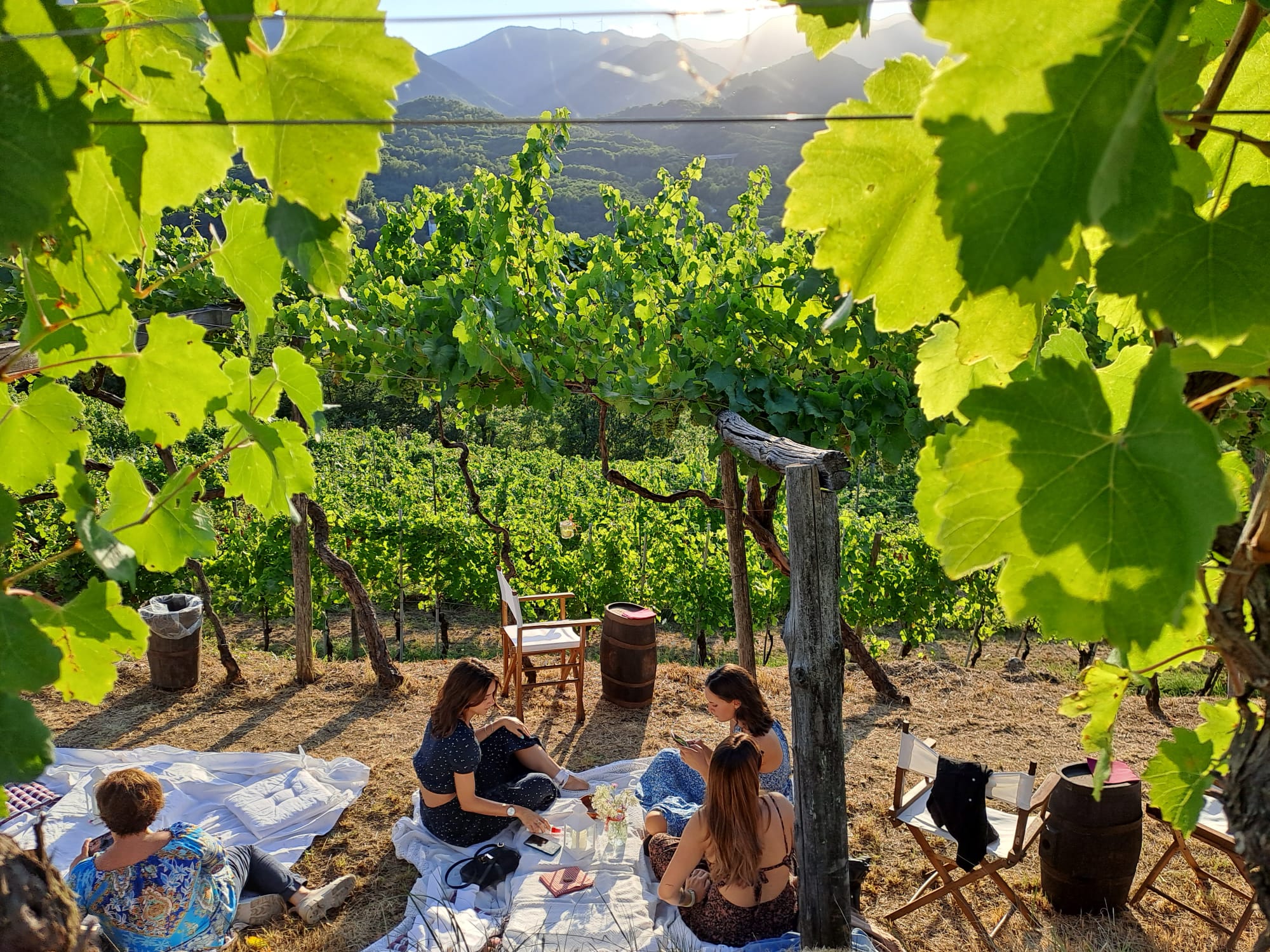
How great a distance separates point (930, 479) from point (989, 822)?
3934 mm

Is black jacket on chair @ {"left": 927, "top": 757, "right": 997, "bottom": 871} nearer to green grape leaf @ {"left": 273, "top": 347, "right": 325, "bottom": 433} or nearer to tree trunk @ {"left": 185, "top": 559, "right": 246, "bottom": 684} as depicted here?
green grape leaf @ {"left": 273, "top": 347, "right": 325, "bottom": 433}

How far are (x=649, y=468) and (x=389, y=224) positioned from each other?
7.35 m

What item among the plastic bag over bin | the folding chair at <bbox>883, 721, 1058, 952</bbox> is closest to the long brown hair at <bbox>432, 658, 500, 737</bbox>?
the folding chair at <bbox>883, 721, 1058, 952</bbox>

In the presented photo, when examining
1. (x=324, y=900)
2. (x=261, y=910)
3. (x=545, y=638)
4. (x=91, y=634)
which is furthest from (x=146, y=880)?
(x=545, y=638)

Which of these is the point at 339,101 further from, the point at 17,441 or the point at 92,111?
the point at 17,441

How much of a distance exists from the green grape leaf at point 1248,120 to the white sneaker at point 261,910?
415 centimetres

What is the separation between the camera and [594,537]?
10250mm

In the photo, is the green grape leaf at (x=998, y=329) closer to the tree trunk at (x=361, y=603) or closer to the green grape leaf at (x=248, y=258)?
the green grape leaf at (x=248, y=258)

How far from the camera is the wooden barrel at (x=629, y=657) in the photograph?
5887 mm

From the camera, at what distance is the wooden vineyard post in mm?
2604

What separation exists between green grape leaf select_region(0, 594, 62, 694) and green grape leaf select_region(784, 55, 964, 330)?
691 mm

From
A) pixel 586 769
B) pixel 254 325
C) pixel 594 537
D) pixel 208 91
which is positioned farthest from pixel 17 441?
pixel 594 537

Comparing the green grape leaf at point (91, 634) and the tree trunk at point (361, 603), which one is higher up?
the green grape leaf at point (91, 634)

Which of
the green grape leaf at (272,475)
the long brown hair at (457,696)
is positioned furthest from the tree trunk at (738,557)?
the green grape leaf at (272,475)
